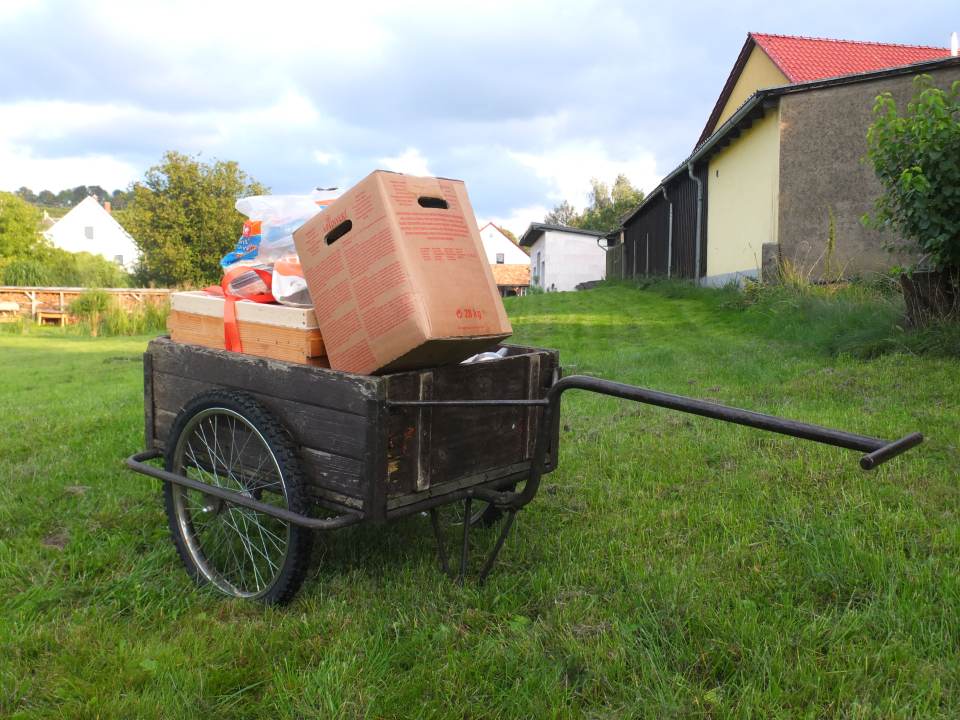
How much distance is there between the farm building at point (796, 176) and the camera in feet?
41.3

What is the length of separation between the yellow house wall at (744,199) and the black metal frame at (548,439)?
1210 centimetres

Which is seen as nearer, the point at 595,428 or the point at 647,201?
the point at 595,428

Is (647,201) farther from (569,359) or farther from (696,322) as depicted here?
(569,359)

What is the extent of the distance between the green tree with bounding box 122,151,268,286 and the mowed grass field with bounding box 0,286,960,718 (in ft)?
124

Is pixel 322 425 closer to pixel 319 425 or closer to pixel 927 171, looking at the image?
pixel 319 425

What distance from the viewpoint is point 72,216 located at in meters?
66.2

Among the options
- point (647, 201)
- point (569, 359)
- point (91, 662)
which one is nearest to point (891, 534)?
point (91, 662)

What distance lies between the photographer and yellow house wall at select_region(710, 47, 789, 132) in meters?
19.1

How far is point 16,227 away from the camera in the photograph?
46.2 meters

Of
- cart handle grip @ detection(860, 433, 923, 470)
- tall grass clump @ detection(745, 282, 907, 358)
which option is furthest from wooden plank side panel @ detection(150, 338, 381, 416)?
tall grass clump @ detection(745, 282, 907, 358)

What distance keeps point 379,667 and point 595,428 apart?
3.26 metres

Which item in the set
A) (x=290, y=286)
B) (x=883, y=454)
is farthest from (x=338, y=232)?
(x=883, y=454)

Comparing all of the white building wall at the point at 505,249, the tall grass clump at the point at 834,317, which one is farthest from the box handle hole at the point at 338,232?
the white building wall at the point at 505,249

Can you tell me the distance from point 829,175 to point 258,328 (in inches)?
485
